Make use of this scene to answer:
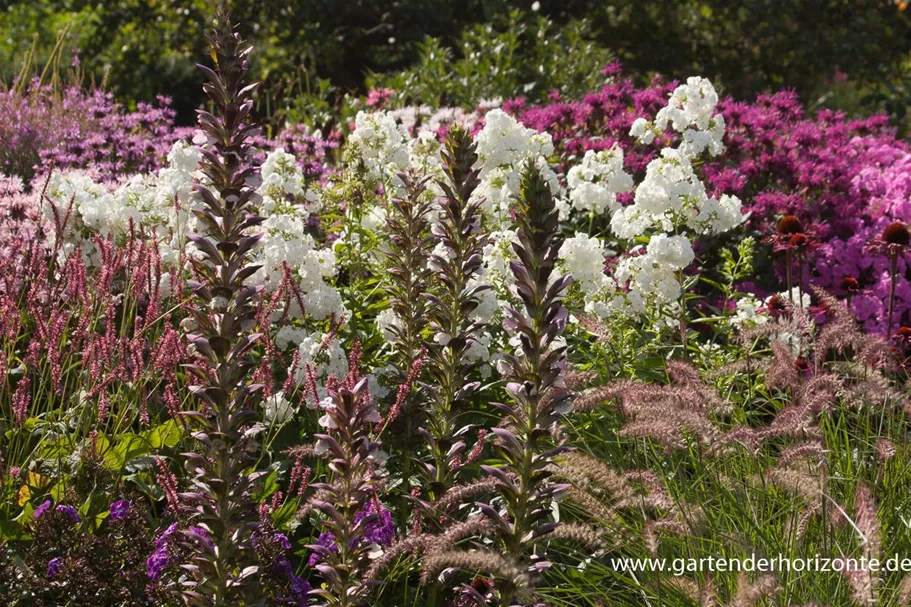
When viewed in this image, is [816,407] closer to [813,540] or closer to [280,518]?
[813,540]

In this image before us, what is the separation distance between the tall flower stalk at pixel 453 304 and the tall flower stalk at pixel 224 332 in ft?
2.46

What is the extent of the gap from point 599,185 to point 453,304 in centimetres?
204

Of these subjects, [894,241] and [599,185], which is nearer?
[894,241]

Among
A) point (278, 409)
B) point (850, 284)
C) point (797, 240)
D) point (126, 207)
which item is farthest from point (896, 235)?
point (126, 207)

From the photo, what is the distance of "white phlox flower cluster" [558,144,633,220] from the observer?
17.7 feet

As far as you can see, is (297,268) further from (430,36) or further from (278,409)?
(430,36)

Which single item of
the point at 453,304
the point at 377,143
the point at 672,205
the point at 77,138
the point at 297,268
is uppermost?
the point at 77,138

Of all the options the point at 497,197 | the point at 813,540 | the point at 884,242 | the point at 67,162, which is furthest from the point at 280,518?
the point at 67,162

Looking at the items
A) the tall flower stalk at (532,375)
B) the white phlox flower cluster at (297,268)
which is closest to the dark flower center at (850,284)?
the white phlox flower cluster at (297,268)

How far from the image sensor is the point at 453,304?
12.3ft

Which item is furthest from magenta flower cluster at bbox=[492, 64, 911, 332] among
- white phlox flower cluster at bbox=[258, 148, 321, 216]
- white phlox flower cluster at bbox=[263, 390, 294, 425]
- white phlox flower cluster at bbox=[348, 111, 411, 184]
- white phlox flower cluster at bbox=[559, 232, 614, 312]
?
white phlox flower cluster at bbox=[263, 390, 294, 425]

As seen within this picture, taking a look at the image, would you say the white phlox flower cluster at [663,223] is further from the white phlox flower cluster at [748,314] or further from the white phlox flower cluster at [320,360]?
the white phlox flower cluster at [320,360]

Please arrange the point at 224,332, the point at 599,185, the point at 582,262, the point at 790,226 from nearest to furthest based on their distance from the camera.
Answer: the point at 224,332
the point at 582,262
the point at 790,226
the point at 599,185

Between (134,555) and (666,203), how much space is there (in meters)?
2.80
